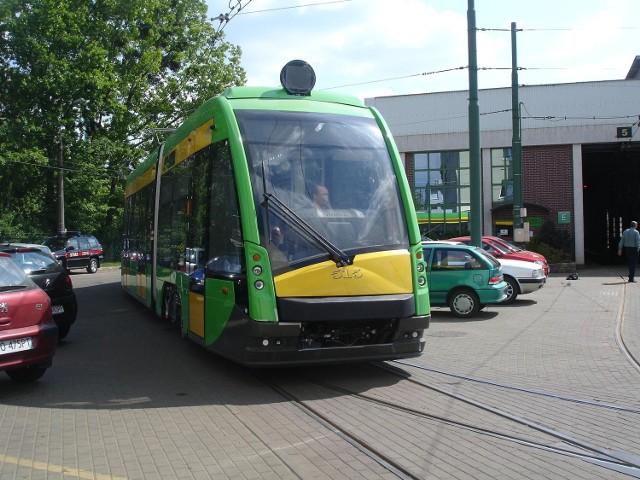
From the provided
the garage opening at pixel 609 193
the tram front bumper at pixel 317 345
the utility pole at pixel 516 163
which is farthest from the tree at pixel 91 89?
the tram front bumper at pixel 317 345

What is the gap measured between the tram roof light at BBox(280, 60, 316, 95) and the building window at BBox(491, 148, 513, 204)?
24.0 metres

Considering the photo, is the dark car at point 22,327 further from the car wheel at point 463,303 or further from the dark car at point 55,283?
the car wheel at point 463,303

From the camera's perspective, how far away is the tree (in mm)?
34344

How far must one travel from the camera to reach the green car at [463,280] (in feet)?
44.5

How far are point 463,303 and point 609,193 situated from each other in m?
41.6

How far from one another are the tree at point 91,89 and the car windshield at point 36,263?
940 inches

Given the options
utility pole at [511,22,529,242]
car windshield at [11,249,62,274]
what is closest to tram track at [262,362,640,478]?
car windshield at [11,249,62,274]

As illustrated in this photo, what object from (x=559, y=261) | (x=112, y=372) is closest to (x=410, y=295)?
(x=112, y=372)

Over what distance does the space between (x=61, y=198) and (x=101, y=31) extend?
9.79 meters

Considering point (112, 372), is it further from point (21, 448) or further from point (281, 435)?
point (281, 435)

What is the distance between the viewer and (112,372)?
8406mm

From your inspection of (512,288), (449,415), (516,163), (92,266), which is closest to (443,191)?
(516,163)

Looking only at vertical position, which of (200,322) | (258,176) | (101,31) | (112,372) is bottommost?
(112,372)

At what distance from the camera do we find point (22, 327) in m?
7.12
